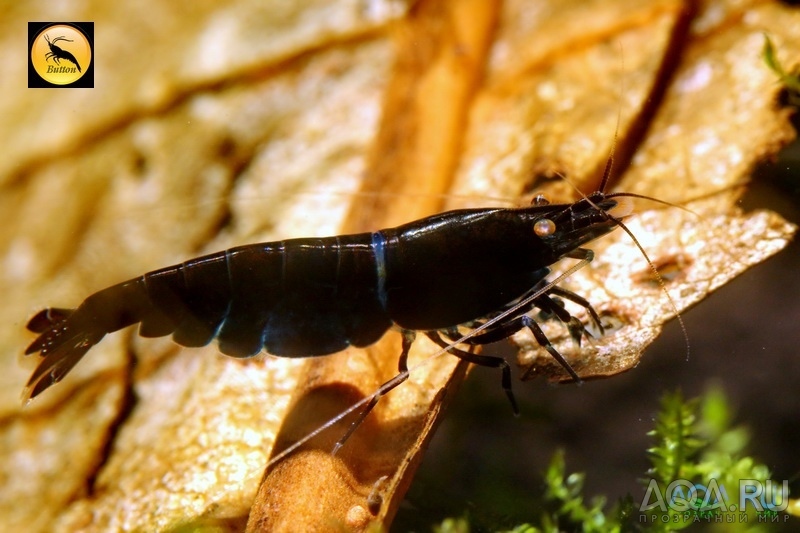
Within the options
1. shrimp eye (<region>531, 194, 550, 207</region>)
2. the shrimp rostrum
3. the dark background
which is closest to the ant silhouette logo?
the shrimp rostrum

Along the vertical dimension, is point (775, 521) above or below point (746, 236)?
below

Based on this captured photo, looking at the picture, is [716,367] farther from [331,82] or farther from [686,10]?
[331,82]

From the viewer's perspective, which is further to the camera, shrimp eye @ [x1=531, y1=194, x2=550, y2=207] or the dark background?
shrimp eye @ [x1=531, y1=194, x2=550, y2=207]

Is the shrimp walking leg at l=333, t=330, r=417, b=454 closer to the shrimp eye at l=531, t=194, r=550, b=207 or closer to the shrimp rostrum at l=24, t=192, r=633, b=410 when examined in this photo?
the shrimp rostrum at l=24, t=192, r=633, b=410

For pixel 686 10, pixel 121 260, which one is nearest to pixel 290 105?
pixel 121 260

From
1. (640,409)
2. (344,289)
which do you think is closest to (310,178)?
(344,289)

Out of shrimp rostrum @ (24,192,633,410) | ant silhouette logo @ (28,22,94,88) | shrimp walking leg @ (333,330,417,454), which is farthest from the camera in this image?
ant silhouette logo @ (28,22,94,88)

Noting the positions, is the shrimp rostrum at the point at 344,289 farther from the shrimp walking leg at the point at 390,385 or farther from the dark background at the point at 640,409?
the dark background at the point at 640,409

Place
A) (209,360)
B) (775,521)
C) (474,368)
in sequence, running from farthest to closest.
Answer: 1. (209,360)
2. (474,368)
3. (775,521)
